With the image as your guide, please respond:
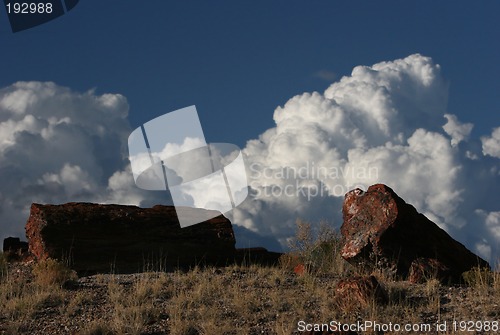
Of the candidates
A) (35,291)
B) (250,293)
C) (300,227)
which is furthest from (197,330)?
(300,227)

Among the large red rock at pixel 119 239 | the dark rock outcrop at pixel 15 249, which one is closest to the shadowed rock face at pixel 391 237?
the large red rock at pixel 119 239

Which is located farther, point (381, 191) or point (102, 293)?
point (381, 191)

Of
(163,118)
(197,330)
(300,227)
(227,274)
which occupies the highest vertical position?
(163,118)

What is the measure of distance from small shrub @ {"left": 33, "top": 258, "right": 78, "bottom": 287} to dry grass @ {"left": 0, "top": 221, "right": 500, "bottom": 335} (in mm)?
22

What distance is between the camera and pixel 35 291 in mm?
14320

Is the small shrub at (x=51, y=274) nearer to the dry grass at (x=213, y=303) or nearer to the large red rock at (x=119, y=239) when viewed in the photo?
the dry grass at (x=213, y=303)

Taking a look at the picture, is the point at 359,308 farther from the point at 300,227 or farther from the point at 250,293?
the point at 300,227

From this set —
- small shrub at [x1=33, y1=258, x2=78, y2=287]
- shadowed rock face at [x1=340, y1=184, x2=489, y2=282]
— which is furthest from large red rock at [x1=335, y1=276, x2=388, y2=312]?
small shrub at [x1=33, y1=258, x2=78, y2=287]

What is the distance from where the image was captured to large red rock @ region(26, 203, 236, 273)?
16.9 metres

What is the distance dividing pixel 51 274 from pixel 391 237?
730cm

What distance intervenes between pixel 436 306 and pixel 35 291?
799cm

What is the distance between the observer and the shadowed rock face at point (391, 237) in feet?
47.9

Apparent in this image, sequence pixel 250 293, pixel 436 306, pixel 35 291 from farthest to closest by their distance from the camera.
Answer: pixel 35 291
pixel 250 293
pixel 436 306

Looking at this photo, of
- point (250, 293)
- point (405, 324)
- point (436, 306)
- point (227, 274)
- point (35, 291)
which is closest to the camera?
point (405, 324)
